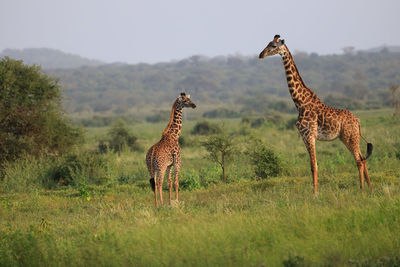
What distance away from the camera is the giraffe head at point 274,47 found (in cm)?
1034

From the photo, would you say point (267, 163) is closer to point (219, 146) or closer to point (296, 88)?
point (219, 146)

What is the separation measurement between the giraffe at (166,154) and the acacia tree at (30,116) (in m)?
7.85

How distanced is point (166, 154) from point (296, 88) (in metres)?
3.13

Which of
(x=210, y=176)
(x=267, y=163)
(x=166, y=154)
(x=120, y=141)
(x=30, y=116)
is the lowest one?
(x=210, y=176)

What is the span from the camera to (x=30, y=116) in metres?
18.2

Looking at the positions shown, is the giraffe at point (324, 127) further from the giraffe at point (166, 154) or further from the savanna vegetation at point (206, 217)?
the giraffe at point (166, 154)

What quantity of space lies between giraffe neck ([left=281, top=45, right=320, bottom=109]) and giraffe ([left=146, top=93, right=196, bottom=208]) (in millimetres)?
2284

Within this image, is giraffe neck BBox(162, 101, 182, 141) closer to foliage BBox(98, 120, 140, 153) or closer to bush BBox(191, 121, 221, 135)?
foliage BBox(98, 120, 140, 153)

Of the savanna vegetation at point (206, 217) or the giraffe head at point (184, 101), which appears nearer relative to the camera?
the savanna vegetation at point (206, 217)

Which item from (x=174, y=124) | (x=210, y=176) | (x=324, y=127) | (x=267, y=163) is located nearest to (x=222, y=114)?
(x=210, y=176)

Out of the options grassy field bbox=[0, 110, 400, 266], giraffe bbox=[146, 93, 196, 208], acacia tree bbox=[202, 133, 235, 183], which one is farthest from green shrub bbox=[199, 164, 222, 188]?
giraffe bbox=[146, 93, 196, 208]

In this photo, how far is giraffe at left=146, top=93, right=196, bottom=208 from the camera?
10.1m

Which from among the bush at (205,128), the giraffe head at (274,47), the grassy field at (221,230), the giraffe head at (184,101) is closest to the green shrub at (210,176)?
the grassy field at (221,230)

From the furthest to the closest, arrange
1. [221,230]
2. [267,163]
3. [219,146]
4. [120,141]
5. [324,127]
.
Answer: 1. [120,141]
2. [219,146]
3. [267,163]
4. [324,127]
5. [221,230]
